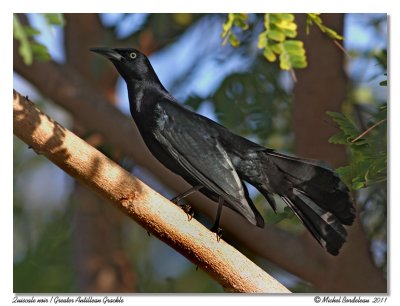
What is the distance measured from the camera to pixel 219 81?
146 inches

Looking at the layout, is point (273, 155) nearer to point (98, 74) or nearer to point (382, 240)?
point (382, 240)

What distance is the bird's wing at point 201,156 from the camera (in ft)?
10.4

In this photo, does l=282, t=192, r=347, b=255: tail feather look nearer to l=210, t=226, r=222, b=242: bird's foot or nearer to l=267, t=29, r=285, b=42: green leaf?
l=210, t=226, r=222, b=242: bird's foot

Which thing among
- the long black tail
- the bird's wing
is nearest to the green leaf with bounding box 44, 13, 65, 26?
the bird's wing

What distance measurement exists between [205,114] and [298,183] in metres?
0.53

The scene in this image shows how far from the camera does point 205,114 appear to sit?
3445mm

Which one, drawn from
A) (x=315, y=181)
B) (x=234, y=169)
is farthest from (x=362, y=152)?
(x=234, y=169)

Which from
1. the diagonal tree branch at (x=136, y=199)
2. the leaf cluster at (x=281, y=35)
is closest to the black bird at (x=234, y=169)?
the diagonal tree branch at (x=136, y=199)

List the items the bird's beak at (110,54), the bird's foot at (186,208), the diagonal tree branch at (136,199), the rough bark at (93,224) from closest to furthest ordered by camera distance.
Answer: the diagonal tree branch at (136,199)
the bird's foot at (186,208)
the bird's beak at (110,54)
the rough bark at (93,224)

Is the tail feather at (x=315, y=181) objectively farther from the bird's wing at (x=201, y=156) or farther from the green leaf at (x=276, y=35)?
the green leaf at (x=276, y=35)

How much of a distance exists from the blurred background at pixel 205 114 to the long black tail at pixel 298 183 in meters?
0.06

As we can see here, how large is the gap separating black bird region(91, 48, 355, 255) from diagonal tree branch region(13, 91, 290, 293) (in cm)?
22

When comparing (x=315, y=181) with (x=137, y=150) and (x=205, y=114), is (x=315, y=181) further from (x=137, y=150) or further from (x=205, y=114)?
(x=137, y=150)
